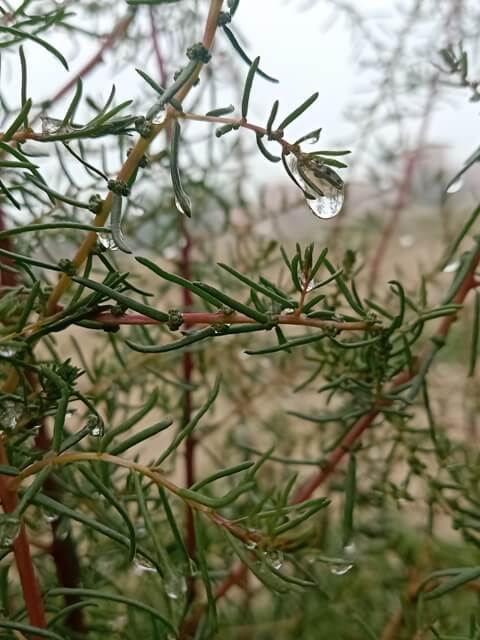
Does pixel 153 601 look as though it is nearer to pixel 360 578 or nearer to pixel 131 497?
pixel 360 578

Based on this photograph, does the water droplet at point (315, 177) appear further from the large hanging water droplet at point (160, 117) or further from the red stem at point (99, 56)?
the red stem at point (99, 56)

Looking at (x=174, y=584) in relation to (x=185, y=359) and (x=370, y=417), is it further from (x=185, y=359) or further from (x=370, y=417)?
(x=185, y=359)

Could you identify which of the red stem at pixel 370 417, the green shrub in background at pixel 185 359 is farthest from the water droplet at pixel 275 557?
the red stem at pixel 370 417

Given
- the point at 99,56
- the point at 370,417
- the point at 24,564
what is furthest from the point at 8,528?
the point at 99,56

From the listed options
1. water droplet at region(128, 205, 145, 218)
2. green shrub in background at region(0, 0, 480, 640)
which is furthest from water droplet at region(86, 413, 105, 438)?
water droplet at region(128, 205, 145, 218)

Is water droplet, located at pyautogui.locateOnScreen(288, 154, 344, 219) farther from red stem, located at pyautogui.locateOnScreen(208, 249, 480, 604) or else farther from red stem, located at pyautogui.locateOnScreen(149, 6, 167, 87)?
red stem, located at pyautogui.locateOnScreen(149, 6, 167, 87)
